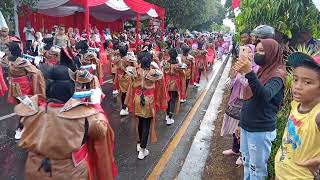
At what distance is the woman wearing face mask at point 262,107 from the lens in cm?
363

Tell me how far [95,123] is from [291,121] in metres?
1.51

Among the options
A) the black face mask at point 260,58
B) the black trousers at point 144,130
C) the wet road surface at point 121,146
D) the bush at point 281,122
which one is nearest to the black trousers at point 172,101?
the wet road surface at point 121,146

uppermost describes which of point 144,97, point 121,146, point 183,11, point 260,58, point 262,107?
point 183,11

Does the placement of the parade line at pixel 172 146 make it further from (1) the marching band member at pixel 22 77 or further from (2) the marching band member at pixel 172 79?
(1) the marching band member at pixel 22 77

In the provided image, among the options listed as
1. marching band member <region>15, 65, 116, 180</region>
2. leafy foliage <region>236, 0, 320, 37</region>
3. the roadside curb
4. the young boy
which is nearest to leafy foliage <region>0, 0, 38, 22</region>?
the roadside curb

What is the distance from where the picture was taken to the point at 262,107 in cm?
383

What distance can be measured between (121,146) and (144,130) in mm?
817

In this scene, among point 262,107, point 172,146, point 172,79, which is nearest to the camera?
point 262,107

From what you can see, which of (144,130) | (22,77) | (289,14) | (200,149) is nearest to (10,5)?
(22,77)

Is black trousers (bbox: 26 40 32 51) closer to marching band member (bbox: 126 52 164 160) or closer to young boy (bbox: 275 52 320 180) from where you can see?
marching band member (bbox: 126 52 164 160)

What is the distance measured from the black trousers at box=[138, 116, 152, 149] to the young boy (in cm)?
358

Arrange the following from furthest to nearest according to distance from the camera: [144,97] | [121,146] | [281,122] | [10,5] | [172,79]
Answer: [10,5] < [172,79] < [121,146] < [144,97] < [281,122]

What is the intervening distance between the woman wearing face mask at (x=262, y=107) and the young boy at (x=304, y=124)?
609 mm

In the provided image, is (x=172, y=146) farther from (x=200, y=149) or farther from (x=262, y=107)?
(x=262, y=107)
